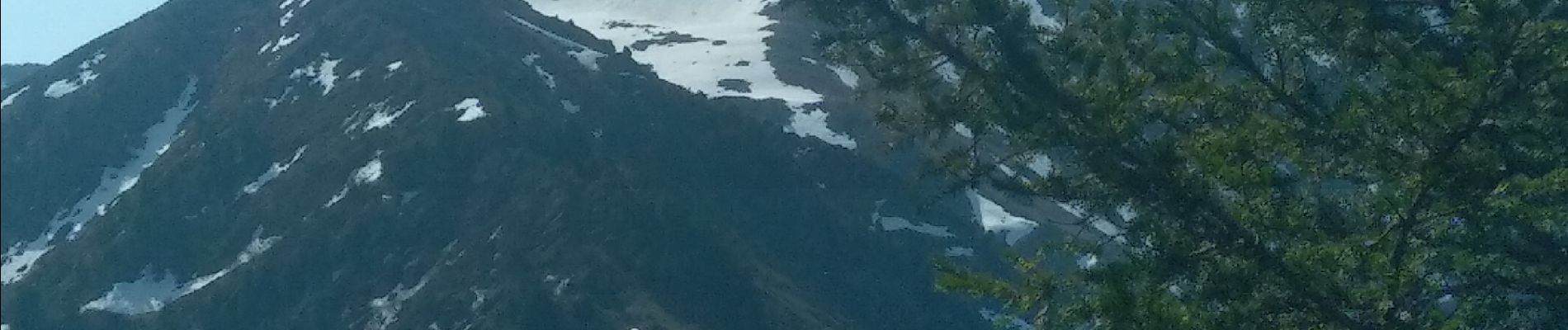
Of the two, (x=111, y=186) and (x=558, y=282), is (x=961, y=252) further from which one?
(x=111, y=186)

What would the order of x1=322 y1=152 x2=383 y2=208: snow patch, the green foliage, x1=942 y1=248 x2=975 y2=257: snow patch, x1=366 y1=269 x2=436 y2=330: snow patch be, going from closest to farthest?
the green foliage
x1=366 y1=269 x2=436 y2=330: snow patch
x1=322 y1=152 x2=383 y2=208: snow patch
x1=942 y1=248 x2=975 y2=257: snow patch

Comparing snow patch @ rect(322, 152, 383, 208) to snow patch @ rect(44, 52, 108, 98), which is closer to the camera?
snow patch @ rect(322, 152, 383, 208)

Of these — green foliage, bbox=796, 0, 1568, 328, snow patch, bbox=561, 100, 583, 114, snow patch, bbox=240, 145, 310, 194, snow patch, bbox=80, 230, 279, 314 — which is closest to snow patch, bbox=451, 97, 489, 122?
snow patch, bbox=561, 100, 583, 114

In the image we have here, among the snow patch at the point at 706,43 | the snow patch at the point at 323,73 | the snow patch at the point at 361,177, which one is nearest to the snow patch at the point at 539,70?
the snow patch at the point at 706,43

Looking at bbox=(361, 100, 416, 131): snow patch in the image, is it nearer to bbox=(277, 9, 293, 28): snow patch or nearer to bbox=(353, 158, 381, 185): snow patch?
bbox=(353, 158, 381, 185): snow patch

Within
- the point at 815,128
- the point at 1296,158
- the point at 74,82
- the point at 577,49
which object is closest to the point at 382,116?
the point at 577,49

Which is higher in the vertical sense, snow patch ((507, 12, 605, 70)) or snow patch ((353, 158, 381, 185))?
snow patch ((507, 12, 605, 70))

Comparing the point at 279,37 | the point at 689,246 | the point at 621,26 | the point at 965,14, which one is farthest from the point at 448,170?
the point at 965,14
